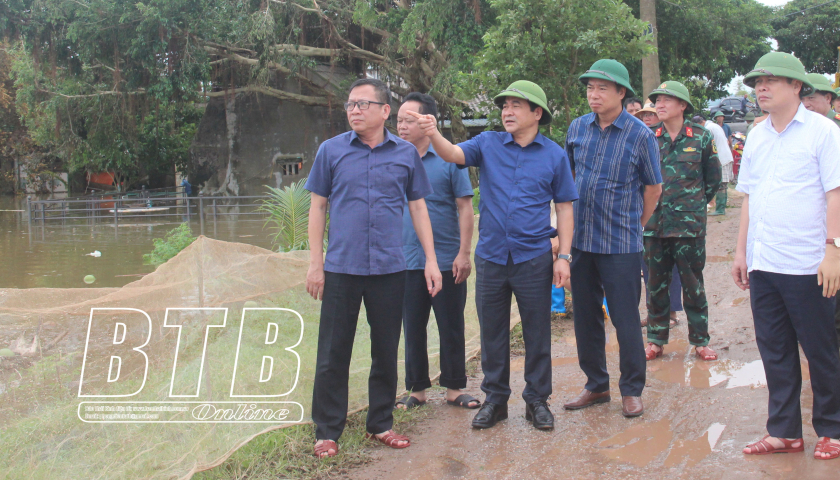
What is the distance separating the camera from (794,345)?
317cm

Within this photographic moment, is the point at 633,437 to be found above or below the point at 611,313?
below

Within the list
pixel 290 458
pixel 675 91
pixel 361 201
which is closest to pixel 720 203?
pixel 675 91

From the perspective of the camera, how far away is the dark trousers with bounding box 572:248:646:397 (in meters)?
3.82

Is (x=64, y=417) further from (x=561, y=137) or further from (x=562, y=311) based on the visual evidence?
(x=561, y=137)

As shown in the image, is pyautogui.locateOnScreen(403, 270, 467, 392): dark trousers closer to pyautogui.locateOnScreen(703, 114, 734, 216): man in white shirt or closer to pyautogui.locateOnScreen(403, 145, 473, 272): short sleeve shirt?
pyautogui.locateOnScreen(403, 145, 473, 272): short sleeve shirt

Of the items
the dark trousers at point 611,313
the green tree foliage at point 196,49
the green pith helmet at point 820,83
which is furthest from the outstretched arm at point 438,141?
the green tree foliage at point 196,49

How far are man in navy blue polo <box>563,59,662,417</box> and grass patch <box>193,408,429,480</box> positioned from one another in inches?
52.2

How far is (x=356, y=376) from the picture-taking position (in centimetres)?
410

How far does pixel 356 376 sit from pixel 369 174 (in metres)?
1.36

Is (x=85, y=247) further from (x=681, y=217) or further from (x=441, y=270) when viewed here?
(x=681, y=217)

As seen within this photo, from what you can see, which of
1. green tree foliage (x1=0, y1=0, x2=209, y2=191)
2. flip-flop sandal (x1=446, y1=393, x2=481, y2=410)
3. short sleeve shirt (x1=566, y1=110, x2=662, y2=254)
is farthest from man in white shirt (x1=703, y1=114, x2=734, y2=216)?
green tree foliage (x1=0, y1=0, x2=209, y2=191)

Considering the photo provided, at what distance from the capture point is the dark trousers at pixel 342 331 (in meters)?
3.39

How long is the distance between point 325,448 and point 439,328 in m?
1.11

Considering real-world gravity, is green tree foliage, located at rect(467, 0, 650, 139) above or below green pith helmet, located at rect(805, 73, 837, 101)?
above
